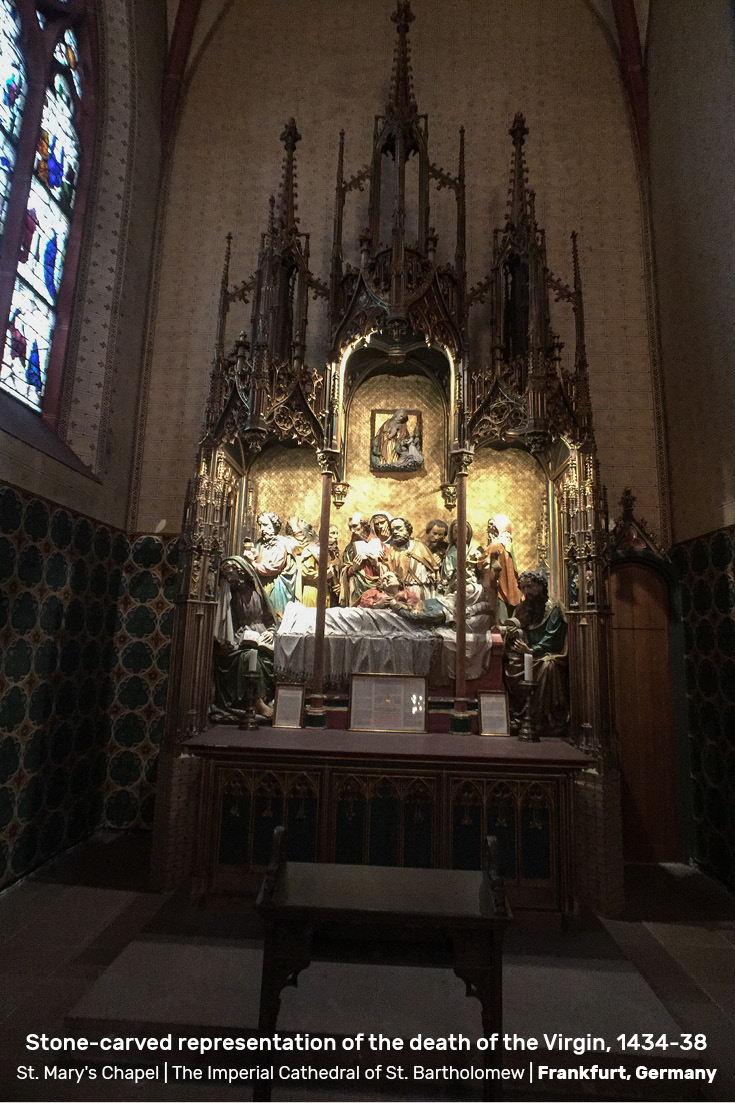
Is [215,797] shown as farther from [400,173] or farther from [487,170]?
[487,170]

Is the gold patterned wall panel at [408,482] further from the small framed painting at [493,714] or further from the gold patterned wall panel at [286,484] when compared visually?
the small framed painting at [493,714]

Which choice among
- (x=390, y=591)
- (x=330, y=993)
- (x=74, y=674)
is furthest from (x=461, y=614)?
(x=74, y=674)

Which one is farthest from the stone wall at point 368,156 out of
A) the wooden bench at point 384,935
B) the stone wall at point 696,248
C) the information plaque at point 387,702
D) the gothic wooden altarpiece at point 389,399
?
the wooden bench at point 384,935

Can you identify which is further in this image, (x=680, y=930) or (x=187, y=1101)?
(x=680, y=930)

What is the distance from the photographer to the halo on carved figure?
850 centimetres

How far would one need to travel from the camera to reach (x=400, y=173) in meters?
7.95

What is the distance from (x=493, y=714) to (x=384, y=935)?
12.6ft

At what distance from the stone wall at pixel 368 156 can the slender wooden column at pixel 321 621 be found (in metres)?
2.74

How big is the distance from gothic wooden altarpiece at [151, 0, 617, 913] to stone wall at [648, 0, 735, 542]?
160 cm

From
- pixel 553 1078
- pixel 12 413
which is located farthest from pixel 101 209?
pixel 553 1078

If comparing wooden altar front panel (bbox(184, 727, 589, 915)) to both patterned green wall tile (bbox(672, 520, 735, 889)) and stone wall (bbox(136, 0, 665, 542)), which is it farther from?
stone wall (bbox(136, 0, 665, 542))

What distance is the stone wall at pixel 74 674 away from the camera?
20.5 ft

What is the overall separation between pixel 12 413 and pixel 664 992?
27.6ft

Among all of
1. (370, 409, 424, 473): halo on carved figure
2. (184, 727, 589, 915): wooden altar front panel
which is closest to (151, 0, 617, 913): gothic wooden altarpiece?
(370, 409, 424, 473): halo on carved figure
